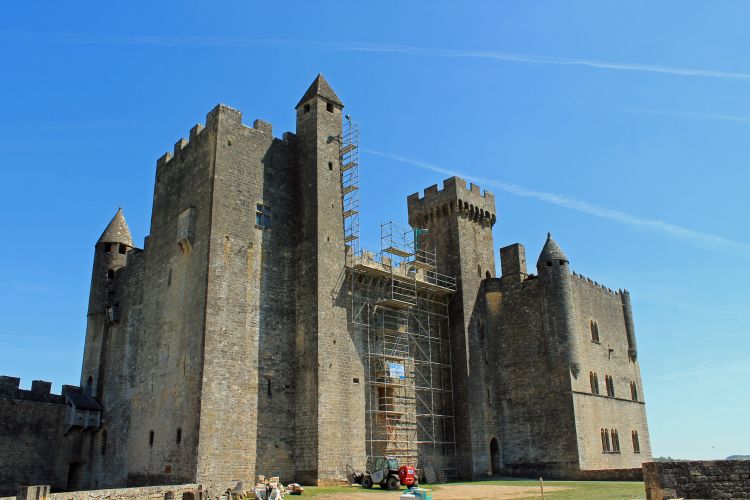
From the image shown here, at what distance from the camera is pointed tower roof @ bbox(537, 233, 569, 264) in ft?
112

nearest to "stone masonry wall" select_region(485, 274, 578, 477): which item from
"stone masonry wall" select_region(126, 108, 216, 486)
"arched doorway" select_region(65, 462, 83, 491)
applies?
"stone masonry wall" select_region(126, 108, 216, 486)

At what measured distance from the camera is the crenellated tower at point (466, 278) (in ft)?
104

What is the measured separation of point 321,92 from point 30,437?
21.0 meters

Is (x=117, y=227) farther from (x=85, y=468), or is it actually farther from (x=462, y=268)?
(x=462, y=268)

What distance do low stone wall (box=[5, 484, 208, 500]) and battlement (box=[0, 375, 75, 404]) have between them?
14544 millimetres

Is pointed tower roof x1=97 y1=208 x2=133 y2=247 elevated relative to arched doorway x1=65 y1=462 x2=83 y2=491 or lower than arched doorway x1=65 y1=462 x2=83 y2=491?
elevated

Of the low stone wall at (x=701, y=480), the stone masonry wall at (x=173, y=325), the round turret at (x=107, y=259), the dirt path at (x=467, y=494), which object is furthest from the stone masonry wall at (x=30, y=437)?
the low stone wall at (x=701, y=480)

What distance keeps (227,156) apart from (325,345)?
9.16 m

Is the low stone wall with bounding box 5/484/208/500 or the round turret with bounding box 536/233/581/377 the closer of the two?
Answer: the low stone wall with bounding box 5/484/208/500

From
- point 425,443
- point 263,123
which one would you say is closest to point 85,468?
point 425,443

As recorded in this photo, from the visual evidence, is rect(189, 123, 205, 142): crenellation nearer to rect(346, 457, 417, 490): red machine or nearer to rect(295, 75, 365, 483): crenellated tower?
rect(295, 75, 365, 483): crenellated tower

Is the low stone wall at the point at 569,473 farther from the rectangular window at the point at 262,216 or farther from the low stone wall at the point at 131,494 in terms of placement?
the low stone wall at the point at 131,494

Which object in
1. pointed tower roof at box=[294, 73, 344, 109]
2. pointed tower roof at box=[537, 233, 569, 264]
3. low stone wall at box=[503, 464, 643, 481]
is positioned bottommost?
low stone wall at box=[503, 464, 643, 481]

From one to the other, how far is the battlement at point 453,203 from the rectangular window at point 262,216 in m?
11.1
